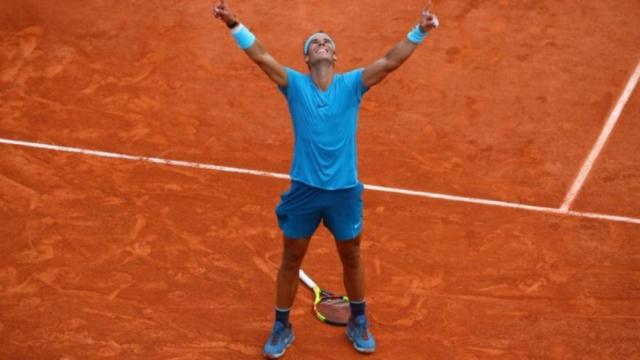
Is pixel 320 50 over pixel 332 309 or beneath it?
over

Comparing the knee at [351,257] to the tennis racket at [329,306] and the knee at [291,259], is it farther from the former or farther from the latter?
the tennis racket at [329,306]

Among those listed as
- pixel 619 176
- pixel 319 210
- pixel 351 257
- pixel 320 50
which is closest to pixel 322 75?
pixel 320 50

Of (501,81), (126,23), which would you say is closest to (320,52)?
(501,81)

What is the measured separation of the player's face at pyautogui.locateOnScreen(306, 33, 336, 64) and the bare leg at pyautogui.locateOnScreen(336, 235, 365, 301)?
1331 mm

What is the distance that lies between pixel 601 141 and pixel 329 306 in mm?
4046

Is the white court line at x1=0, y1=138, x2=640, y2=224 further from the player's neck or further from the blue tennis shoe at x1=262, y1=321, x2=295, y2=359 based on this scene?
the player's neck

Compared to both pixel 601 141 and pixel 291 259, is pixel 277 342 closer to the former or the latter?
pixel 291 259

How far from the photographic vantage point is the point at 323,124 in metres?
6.52

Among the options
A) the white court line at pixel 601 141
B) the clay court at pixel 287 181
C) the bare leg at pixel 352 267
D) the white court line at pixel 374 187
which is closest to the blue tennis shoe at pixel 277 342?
the clay court at pixel 287 181

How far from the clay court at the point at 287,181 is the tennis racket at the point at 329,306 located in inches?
3.8

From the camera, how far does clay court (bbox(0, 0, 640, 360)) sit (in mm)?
7695

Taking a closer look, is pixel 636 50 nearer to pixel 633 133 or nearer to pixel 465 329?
pixel 633 133

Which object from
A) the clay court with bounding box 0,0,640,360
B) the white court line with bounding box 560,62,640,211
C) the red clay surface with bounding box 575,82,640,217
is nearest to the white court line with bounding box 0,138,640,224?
the clay court with bounding box 0,0,640,360

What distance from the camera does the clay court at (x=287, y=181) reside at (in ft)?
25.2
